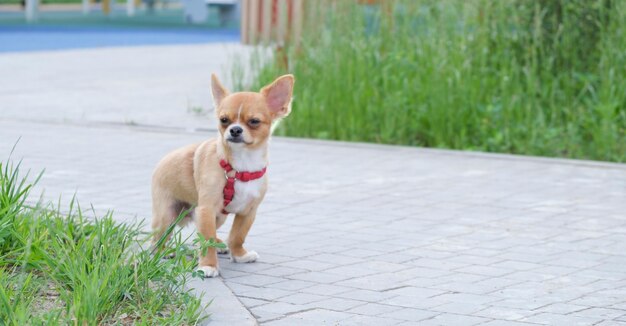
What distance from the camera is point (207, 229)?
5852 millimetres

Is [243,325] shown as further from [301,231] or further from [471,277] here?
[301,231]

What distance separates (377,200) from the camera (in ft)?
26.9

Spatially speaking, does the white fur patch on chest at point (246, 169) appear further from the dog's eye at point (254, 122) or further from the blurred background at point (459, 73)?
the blurred background at point (459, 73)

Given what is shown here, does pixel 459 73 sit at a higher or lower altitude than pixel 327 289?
higher

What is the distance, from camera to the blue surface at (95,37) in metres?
21.5

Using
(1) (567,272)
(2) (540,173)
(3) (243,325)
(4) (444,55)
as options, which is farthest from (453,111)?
(3) (243,325)

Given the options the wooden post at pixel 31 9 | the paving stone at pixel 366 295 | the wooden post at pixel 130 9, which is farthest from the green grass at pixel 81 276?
the wooden post at pixel 130 9

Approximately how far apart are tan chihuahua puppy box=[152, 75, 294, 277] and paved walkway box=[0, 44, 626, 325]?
0.32m

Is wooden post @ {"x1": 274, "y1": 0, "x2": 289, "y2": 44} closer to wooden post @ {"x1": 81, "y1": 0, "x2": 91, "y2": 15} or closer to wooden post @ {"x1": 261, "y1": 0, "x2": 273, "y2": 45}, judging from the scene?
wooden post @ {"x1": 261, "y1": 0, "x2": 273, "y2": 45}

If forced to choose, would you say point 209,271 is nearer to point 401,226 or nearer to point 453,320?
point 453,320

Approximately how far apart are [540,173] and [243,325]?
16.1ft

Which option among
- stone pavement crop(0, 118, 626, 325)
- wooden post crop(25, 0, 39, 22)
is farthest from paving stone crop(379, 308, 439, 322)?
wooden post crop(25, 0, 39, 22)

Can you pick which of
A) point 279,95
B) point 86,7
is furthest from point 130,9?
point 279,95

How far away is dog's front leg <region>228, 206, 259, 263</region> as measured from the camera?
6.12 m
